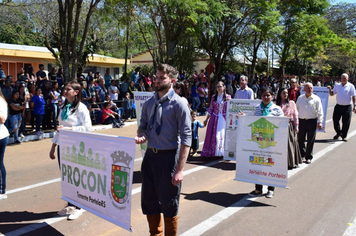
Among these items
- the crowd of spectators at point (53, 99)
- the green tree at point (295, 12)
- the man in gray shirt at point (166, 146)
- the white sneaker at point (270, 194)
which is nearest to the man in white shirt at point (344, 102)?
the crowd of spectators at point (53, 99)

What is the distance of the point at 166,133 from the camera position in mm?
3529

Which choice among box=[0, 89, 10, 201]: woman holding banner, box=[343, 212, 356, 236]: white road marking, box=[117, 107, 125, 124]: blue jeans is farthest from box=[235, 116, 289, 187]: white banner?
box=[117, 107, 125, 124]: blue jeans

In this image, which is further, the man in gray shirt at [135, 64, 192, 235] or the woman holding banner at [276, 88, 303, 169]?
the woman holding banner at [276, 88, 303, 169]

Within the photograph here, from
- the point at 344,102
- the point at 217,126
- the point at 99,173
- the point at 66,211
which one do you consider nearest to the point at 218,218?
the point at 99,173

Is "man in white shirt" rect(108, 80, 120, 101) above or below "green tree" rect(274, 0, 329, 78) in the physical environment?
below

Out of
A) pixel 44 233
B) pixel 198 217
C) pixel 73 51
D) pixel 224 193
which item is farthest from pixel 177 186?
pixel 73 51

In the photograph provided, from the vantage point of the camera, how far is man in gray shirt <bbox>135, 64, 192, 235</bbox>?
11.4ft

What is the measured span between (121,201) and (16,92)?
776 centimetres

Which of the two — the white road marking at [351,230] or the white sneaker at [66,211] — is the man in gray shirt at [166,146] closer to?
the white sneaker at [66,211]

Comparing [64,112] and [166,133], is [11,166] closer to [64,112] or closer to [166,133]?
[64,112]

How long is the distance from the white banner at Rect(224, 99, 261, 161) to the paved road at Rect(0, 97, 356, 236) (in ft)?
1.06

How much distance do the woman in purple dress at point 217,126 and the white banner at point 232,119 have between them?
0.70 ft

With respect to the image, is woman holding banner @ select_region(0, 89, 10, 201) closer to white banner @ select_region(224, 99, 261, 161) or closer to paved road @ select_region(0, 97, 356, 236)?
paved road @ select_region(0, 97, 356, 236)

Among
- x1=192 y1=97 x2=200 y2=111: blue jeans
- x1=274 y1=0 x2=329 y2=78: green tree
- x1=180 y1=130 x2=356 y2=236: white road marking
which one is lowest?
x1=180 y1=130 x2=356 y2=236: white road marking
